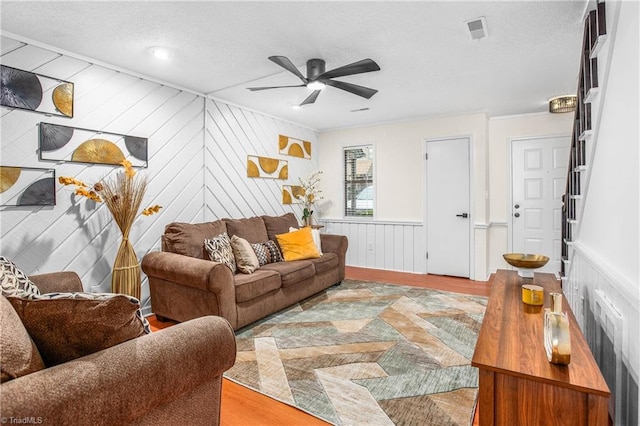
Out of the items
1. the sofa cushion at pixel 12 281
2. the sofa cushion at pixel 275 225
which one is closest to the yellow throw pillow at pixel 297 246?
the sofa cushion at pixel 275 225

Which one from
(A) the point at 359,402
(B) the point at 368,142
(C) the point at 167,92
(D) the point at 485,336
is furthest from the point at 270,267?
(B) the point at 368,142

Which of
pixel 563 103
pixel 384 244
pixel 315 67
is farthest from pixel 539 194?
pixel 315 67

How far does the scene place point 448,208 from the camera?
5090mm

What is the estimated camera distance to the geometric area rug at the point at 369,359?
1.95 metres

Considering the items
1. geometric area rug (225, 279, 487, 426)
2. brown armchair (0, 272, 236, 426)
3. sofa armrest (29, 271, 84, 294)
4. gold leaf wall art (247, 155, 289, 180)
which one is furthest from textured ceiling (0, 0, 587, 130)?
geometric area rug (225, 279, 487, 426)

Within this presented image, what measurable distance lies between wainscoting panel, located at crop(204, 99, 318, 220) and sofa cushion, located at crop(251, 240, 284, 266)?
723mm

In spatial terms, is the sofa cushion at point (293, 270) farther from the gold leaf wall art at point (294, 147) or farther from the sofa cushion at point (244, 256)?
the gold leaf wall art at point (294, 147)

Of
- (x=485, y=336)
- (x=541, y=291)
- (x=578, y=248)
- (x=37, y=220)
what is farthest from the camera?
(x=37, y=220)

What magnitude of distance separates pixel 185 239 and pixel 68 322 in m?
2.20

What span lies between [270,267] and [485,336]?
2.42 m

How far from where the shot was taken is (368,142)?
18.7 feet

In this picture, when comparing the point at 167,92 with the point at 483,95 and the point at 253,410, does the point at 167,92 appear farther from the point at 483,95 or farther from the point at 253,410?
the point at 483,95

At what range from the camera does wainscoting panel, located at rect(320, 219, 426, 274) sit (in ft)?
17.5

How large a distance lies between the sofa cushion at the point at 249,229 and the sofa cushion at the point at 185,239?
40cm
